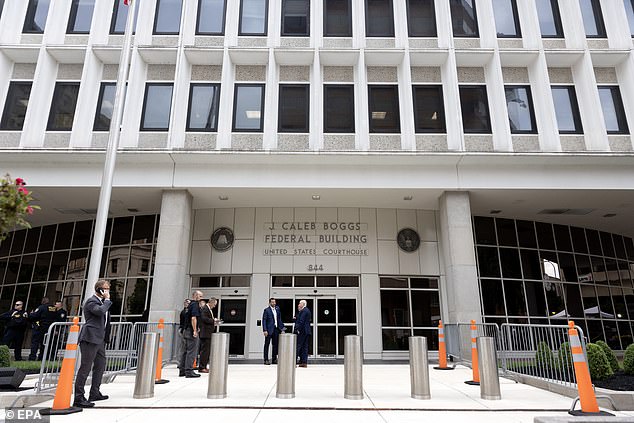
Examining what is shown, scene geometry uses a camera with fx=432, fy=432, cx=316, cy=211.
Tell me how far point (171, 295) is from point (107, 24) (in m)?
11.4

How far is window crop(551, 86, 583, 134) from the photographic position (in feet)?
56.1

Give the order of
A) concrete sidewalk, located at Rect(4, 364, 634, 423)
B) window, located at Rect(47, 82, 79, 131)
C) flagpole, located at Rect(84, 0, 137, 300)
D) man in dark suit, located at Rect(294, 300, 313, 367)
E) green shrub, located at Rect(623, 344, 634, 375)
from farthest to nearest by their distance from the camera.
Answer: window, located at Rect(47, 82, 79, 131) → man in dark suit, located at Rect(294, 300, 313, 367) → flagpole, located at Rect(84, 0, 137, 300) → green shrub, located at Rect(623, 344, 634, 375) → concrete sidewalk, located at Rect(4, 364, 634, 423)

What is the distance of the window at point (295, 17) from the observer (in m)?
18.2

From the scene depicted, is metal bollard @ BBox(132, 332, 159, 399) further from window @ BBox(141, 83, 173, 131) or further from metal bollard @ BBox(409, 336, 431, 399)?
window @ BBox(141, 83, 173, 131)

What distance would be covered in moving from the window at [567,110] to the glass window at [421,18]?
18.5ft

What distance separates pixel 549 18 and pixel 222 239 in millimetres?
16814

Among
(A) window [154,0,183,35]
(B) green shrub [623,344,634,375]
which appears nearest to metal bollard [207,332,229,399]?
(B) green shrub [623,344,634,375]

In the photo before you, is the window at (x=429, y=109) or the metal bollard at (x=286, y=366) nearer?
the metal bollard at (x=286, y=366)

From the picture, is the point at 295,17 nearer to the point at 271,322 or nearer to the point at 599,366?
the point at 271,322

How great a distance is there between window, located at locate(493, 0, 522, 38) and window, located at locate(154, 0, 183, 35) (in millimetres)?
13445

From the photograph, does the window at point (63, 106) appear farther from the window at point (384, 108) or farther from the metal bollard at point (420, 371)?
the metal bollard at point (420, 371)

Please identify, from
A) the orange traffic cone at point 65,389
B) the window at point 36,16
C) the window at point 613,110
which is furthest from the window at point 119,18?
the window at point 613,110

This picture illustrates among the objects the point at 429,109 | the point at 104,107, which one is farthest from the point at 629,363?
the point at 104,107

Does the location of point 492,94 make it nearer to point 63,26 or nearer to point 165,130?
point 165,130
